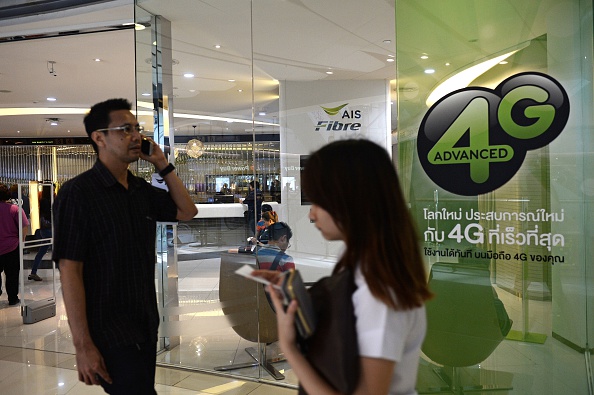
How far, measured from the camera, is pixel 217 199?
429 cm

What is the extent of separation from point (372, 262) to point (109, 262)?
1260 mm

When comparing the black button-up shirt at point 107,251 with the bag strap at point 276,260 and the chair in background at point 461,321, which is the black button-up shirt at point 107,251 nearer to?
the chair in background at point 461,321

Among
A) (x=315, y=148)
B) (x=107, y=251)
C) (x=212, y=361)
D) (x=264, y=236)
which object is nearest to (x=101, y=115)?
(x=107, y=251)

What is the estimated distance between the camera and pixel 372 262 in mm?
1009

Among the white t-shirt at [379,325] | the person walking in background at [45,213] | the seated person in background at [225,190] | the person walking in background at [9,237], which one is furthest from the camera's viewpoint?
the person walking in background at [45,213]

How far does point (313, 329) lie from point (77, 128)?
46.6 feet

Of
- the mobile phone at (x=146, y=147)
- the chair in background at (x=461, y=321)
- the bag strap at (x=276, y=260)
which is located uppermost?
the mobile phone at (x=146, y=147)

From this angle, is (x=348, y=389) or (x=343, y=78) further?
(x=343, y=78)

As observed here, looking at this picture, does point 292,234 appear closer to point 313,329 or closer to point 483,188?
point 483,188

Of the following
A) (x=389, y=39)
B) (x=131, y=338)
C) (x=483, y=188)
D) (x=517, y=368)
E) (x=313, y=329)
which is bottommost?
(x=517, y=368)

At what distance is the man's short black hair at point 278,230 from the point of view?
4031 millimetres

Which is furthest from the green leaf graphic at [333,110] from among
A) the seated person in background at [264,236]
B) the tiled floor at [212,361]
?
the tiled floor at [212,361]

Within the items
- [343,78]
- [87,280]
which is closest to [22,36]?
[343,78]

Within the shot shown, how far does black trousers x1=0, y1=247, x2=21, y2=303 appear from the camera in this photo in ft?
22.8
